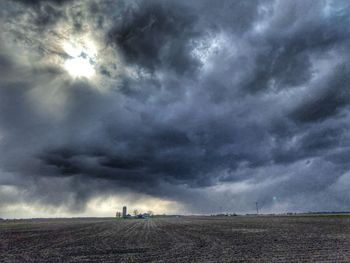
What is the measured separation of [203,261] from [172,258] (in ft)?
7.55

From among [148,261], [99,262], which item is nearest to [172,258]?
[148,261]

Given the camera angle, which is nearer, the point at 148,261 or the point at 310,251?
the point at 148,261

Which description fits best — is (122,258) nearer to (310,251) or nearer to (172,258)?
(172,258)

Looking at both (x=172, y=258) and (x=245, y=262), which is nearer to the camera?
(x=245, y=262)

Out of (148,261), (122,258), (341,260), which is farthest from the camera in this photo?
(122,258)

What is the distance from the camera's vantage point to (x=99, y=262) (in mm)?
18281

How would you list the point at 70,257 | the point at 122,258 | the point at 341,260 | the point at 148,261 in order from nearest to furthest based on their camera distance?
the point at 341,260 < the point at 148,261 < the point at 122,258 < the point at 70,257

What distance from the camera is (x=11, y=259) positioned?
67.7 ft

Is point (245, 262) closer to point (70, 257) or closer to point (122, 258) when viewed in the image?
point (122, 258)

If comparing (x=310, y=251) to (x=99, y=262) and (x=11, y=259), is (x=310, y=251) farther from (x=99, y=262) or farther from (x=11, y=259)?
(x=11, y=259)

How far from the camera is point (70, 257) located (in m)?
20.9

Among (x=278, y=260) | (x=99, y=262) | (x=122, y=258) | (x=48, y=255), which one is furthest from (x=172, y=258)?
(x=48, y=255)

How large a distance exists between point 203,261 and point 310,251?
8.50m

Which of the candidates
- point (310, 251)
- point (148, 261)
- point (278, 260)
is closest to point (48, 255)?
point (148, 261)
